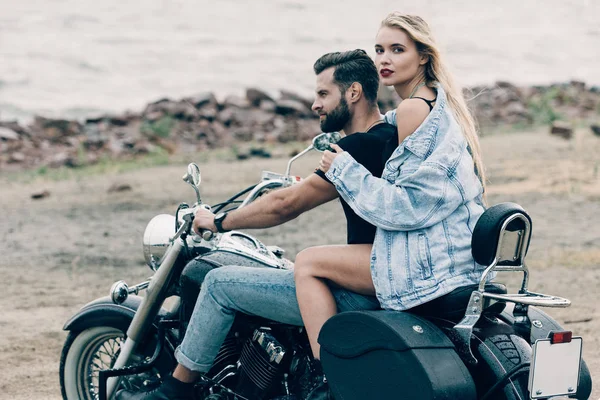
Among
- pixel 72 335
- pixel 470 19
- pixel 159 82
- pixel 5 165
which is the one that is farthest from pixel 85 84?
pixel 72 335

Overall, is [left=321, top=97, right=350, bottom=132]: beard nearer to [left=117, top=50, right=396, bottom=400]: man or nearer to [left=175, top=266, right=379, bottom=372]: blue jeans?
[left=117, top=50, right=396, bottom=400]: man

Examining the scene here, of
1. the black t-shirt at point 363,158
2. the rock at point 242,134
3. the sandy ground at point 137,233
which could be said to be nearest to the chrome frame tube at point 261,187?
the black t-shirt at point 363,158

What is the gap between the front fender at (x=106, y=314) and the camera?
4.51 metres

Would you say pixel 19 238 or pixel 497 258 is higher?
pixel 497 258

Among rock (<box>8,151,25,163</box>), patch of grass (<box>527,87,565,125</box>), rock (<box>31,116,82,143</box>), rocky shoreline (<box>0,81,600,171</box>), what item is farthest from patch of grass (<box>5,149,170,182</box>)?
patch of grass (<box>527,87,565,125</box>)

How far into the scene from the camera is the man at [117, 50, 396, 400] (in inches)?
150

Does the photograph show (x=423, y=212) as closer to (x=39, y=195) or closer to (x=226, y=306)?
(x=226, y=306)

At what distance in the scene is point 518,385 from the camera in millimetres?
3379

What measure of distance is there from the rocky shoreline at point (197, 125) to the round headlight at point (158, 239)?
1162 centimetres

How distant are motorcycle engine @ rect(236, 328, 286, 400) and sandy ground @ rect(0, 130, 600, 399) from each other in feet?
5.83

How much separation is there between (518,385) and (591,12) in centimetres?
3954

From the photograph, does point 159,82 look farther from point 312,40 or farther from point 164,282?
point 164,282

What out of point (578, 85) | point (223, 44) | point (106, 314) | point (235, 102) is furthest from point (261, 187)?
point (223, 44)

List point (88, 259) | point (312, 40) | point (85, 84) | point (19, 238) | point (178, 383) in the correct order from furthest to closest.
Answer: point (312, 40), point (85, 84), point (19, 238), point (88, 259), point (178, 383)
